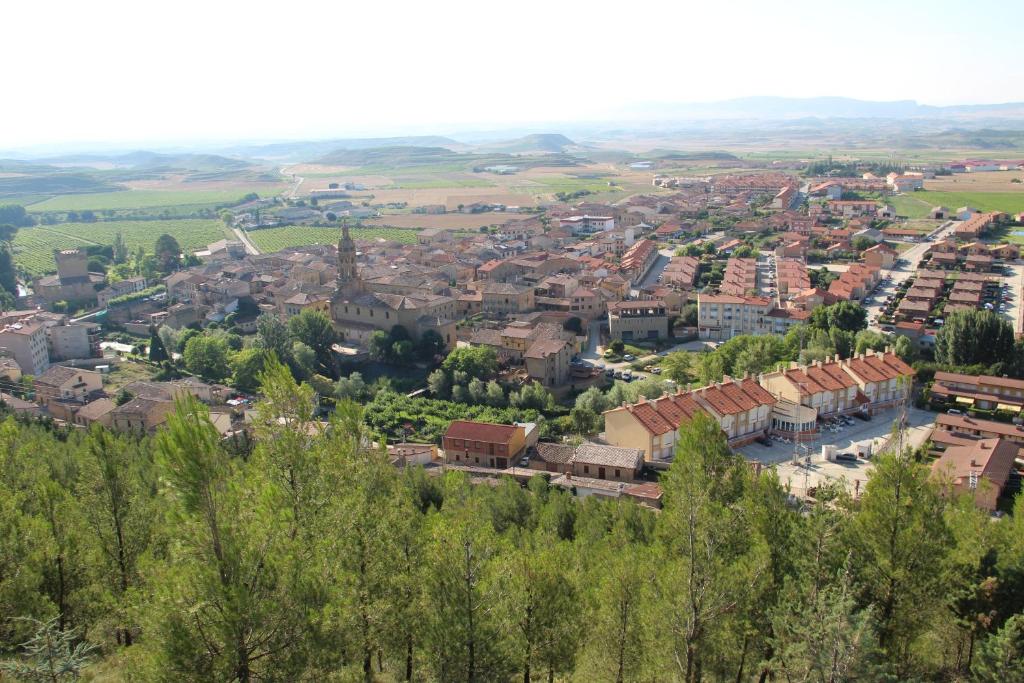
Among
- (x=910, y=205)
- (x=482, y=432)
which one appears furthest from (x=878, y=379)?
(x=910, y=205)

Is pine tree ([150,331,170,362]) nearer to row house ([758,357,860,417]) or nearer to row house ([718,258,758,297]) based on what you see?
row house ([758,357,860,417])

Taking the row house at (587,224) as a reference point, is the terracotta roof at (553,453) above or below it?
below

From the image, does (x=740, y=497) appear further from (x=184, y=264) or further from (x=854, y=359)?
(x=184, y=264)

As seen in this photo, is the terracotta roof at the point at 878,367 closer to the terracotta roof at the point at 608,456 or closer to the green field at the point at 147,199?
the terracotta roof at the point at 608,456

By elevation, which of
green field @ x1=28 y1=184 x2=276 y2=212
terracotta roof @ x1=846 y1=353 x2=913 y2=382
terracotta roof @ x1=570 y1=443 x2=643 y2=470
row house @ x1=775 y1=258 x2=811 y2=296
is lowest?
terracotta roof @ x1=570 y1=443 x2=643 y2=470

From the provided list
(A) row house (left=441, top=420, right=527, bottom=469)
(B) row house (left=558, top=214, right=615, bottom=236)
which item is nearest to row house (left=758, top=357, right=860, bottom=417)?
(A) row house (left=441, top=420, right=527, bottom=469)

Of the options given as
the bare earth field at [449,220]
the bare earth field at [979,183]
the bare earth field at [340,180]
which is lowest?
the bare earth field at [449,220]

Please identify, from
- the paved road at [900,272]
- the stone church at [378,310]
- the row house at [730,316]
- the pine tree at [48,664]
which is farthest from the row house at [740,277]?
the pine tree at [48,664]
